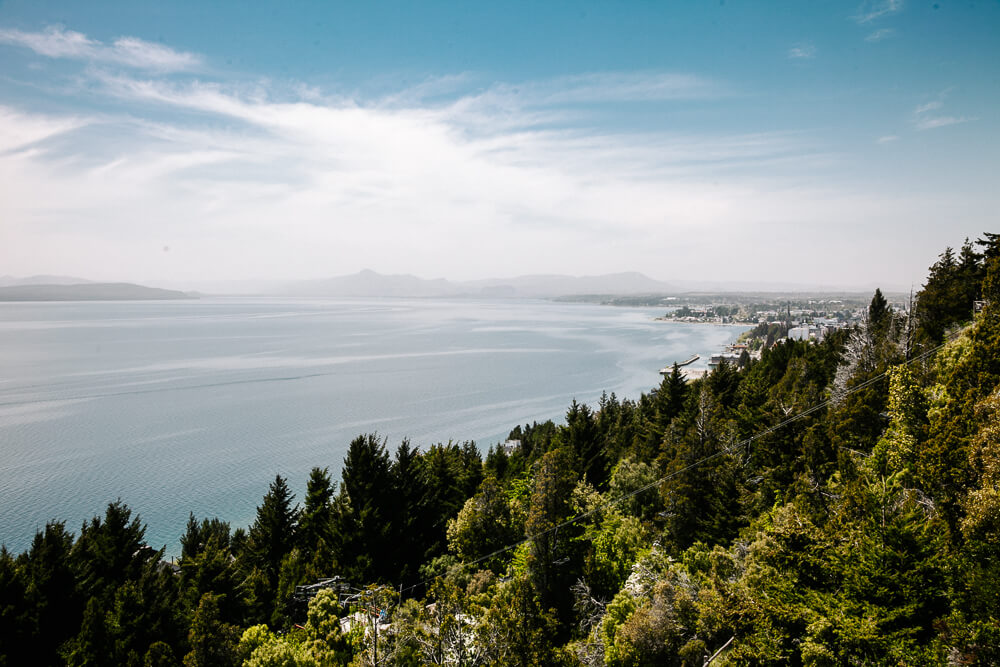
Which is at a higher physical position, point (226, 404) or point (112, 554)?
point (112, 554)

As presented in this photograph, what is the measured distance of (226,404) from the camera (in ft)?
208

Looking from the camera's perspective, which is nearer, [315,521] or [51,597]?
[51,597]

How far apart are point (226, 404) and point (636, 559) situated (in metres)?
60.4

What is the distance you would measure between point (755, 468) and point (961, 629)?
13.6 metres

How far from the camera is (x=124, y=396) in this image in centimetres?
6419

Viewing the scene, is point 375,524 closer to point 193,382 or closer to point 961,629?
point 961,629

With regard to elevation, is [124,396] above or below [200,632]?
below

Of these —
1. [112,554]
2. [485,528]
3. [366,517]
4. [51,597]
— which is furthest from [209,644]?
A: [112,554]

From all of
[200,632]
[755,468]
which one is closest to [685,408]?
[755,468]

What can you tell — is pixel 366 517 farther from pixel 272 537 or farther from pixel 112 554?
pixel 112 554

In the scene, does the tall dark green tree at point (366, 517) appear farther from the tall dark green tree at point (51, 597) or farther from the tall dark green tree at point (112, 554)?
the tall dark green tree at point (51, 597)

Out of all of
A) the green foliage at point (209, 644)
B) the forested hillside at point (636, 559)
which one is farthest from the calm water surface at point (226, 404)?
the green foliage at point (209, 644)

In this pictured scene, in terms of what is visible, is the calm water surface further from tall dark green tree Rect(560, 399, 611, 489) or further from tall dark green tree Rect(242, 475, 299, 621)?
tall dark green tree Rect(560, 399, 611, 489)

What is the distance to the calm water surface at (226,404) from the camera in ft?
124
